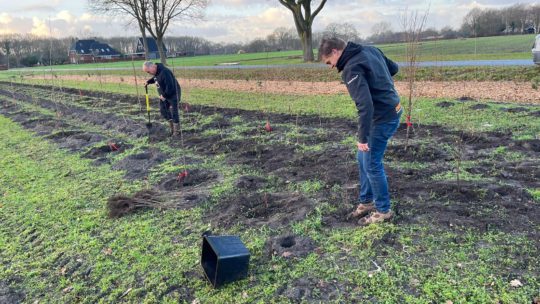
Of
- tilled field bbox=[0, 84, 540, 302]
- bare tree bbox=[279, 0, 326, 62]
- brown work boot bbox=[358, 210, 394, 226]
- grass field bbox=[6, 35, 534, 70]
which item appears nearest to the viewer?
tilled field bbox=[0, 84, 540, 302]

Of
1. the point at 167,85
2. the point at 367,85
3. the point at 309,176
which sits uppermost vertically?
the point at 167,85

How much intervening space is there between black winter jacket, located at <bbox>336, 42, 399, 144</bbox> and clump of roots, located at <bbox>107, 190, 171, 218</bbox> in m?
2.66

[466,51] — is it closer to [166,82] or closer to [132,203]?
[166,82]

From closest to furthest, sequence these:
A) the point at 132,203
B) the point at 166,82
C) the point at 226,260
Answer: the point at 226,260 → the point at 132,203 → the point at 166,82

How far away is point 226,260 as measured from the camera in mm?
2918

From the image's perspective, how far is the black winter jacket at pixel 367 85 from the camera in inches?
126

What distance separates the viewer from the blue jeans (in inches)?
136

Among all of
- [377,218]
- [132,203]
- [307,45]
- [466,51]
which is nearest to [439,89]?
[377,218]

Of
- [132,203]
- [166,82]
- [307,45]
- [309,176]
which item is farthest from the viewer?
[307,45]

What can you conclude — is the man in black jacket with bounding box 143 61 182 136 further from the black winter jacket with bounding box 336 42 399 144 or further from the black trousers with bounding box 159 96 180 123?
the black winter jacket with bounding box 336 42 399 144

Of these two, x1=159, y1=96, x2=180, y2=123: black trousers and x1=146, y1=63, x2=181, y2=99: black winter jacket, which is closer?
x1=146, y1=63, x2=181, y2=99: black winter jacket

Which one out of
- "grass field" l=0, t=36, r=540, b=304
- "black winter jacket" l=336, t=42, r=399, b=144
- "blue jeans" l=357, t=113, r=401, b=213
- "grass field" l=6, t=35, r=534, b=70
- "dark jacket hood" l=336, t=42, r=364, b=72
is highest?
"grass field" l=6, t=35, r=534, b=70

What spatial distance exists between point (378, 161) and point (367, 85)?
739 mm

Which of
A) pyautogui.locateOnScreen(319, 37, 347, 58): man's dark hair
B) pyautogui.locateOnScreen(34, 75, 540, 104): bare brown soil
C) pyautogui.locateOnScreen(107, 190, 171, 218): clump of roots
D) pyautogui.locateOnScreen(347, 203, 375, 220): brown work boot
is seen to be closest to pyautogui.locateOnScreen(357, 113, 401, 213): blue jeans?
pyautogui.locateOnScreen(347, 203, 375, 220): brown work boot
